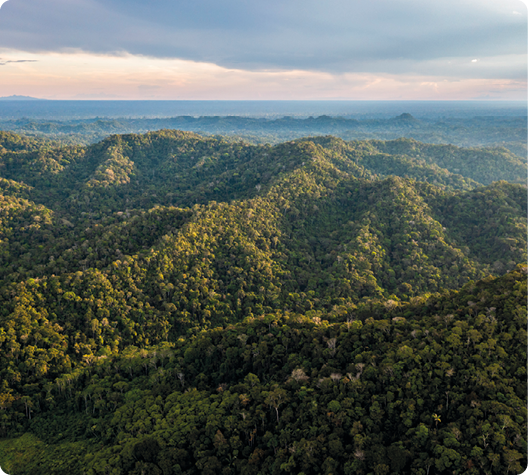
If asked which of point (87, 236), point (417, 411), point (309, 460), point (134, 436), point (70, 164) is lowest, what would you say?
point (134, 436)

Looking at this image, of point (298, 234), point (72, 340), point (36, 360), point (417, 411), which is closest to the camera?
point (417, 411)

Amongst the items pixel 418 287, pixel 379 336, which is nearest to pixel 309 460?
pixel 379 336

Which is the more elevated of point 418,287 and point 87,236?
point 87,236

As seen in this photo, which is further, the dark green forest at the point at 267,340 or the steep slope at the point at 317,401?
the dark green forest at the point at 267,340

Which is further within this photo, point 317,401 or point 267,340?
point 267,340

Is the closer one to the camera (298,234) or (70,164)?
(298,234)

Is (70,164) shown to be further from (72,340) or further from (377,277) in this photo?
(377,277)

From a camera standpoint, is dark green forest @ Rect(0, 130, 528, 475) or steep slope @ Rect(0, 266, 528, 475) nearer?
steep slope @ Rect(0, 266, 528, 475)

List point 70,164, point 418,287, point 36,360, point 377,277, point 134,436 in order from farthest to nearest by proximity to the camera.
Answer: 1. point 70,164
2. point 377,277
3. point 418,287
4. point 36,360
5. point 134,436
